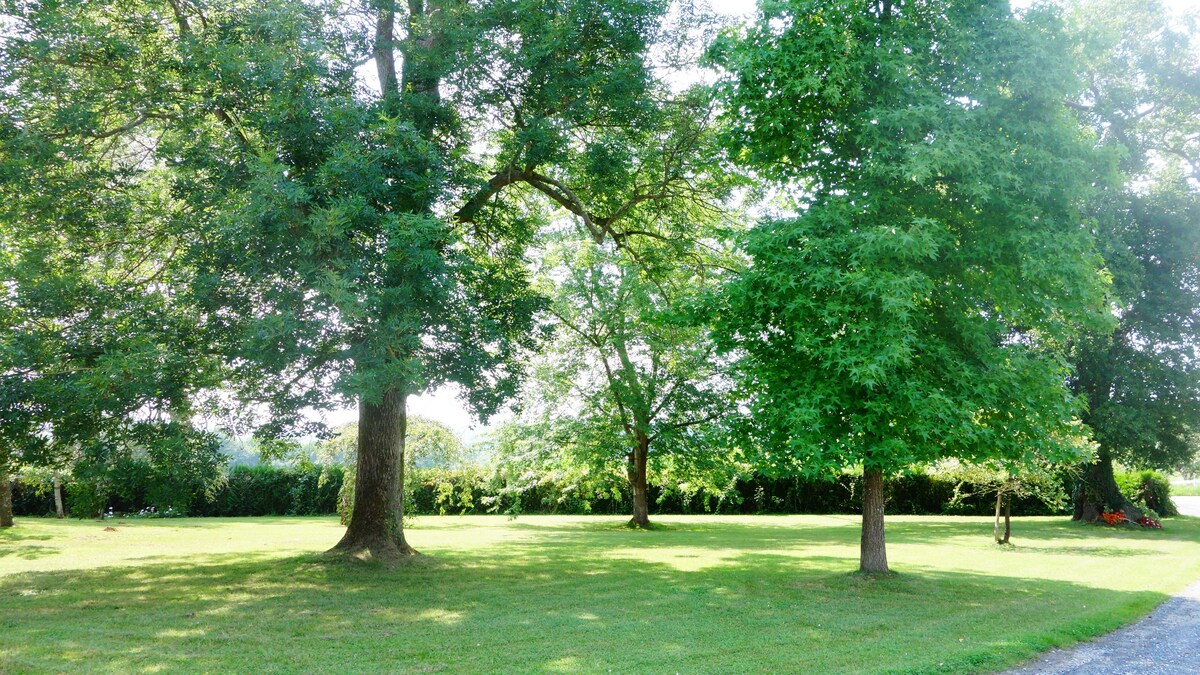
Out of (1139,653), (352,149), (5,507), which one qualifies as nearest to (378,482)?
(352,149)

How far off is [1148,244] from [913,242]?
852 inches

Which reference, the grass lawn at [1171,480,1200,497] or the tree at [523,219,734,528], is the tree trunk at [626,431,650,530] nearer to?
the tree at [523,219,734,528]

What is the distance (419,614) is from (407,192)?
587cm

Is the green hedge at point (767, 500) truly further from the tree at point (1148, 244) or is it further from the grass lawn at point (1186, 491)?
the grass lawn at point (1186, 491)

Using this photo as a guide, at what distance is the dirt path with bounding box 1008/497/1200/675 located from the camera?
688 centimetres

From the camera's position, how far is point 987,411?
34.9 ft

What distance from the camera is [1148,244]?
83.4ft

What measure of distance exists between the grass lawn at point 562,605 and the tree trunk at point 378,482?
0.79 metres

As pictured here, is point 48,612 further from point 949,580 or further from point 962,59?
point 962,59

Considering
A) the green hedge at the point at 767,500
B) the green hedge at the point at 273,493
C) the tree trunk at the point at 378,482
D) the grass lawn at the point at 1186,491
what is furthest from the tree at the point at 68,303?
the grass lawn at the point at 1186,491

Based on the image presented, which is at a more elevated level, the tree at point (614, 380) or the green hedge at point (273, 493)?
the tree at point (614, 380)

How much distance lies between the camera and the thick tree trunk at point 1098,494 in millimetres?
26641

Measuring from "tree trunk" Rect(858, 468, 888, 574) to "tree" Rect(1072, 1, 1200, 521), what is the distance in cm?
1632

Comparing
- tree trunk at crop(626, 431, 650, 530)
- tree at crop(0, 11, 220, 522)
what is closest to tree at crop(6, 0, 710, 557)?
tree at crop(0, 11, 220, 522)
